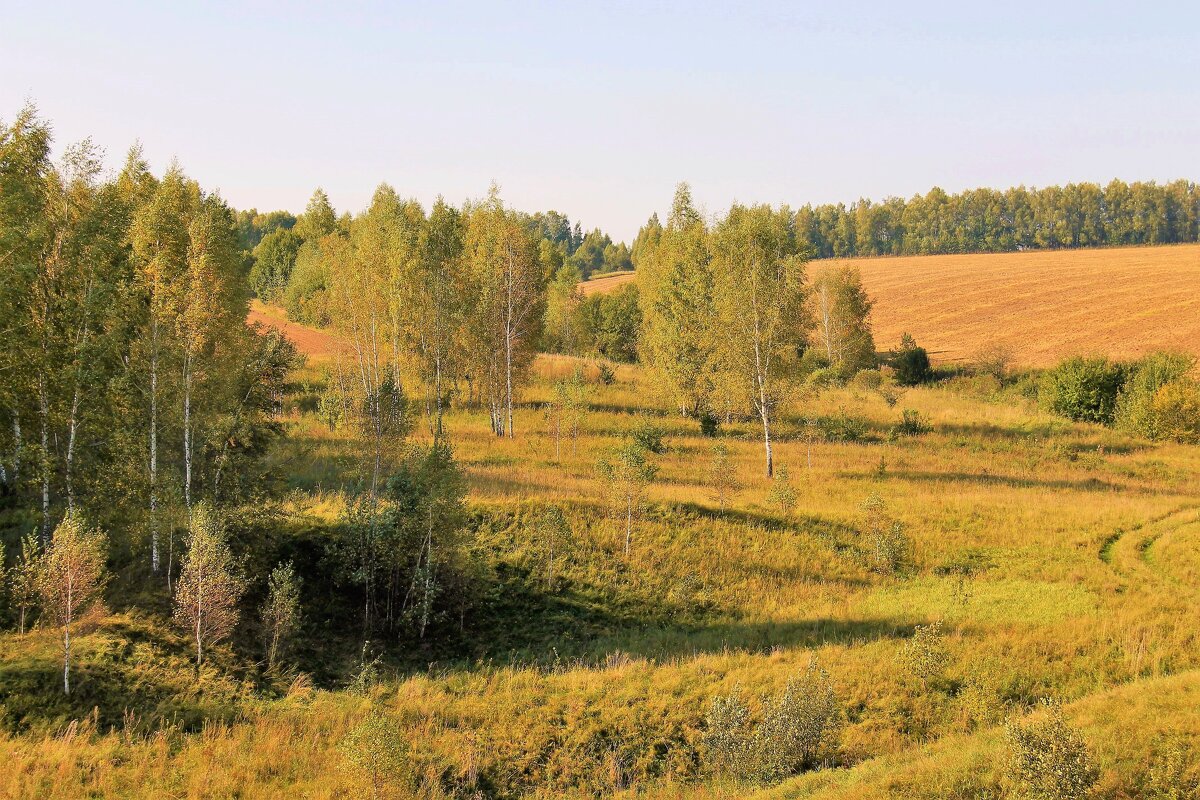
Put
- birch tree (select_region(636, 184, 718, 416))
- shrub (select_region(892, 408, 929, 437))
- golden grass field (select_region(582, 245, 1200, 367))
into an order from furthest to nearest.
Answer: golden grass field (select_region(582, 245, 1200, 367)), birch tree (select_region(636, 184, 718, 416)), shrub (select_region(892, 408, 929, 437))

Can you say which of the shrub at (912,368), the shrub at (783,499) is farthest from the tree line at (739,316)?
the shrub at (783,499)

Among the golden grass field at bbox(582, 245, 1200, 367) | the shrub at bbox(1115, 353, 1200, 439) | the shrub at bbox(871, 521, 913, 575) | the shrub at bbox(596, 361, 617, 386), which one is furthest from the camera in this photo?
the golden grass field at bbox(582, 245, 1200, 367)

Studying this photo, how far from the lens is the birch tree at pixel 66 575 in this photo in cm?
1500

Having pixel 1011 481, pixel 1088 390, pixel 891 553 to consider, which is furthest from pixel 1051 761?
pixel 1088 390

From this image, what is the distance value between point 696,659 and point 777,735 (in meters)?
4.57

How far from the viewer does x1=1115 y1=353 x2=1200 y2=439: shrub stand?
1827 inches

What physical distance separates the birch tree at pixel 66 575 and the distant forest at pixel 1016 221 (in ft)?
524

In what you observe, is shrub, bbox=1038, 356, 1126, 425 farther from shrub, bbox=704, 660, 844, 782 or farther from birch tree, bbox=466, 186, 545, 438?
shrub, bbox=704, 660, 844, 782

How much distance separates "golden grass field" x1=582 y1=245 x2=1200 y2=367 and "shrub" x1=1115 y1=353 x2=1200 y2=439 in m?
16.9

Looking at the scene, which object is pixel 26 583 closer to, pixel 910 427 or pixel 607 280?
pixel 910 427

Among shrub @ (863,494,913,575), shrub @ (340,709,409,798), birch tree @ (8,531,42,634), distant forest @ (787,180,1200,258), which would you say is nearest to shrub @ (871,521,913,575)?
shrub @ (863,494,913,575)

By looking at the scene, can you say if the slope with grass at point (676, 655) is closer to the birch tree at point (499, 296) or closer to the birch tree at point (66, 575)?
the birch tree at point (66, 575)

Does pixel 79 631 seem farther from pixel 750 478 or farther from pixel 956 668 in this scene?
pixel 750 478

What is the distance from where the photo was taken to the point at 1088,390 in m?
54.3
